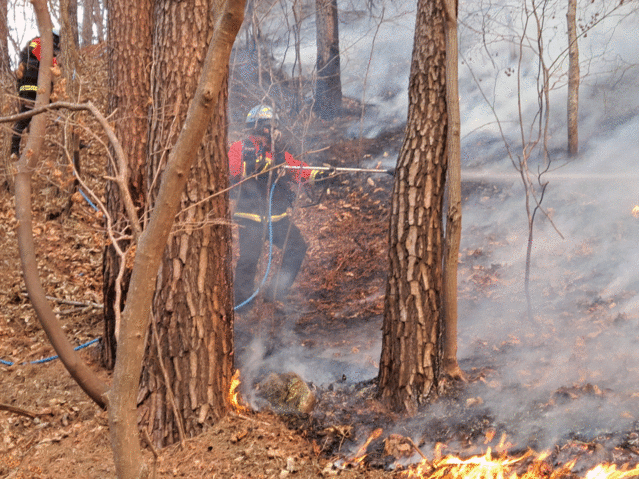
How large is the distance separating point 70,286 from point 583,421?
6.01m

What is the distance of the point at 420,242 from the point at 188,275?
1.90 meters

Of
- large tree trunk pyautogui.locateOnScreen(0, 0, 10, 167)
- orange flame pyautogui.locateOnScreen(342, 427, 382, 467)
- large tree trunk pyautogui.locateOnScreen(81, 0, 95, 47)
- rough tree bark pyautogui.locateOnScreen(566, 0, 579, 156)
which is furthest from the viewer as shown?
large tree trunk pyautogui.locateOnScreen(81, 0, 95, 47)

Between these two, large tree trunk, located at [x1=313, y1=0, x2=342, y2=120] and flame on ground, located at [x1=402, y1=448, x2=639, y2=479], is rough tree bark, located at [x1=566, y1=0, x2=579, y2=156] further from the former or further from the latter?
flame on ground, located at [x1=402, y1=448, x2=639, y2=479]

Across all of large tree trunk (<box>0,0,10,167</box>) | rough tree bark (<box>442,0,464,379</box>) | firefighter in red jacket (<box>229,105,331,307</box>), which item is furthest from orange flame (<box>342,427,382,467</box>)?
large tree trunk (<box>0,0,10,167</box>)

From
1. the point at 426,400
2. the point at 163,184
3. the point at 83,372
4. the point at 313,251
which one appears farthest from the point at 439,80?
the point at 313,251

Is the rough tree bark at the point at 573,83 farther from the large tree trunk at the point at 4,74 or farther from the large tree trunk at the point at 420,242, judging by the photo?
the large tree trunk at the point at 4,74

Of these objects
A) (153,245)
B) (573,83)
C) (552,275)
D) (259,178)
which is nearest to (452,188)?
(153,245)

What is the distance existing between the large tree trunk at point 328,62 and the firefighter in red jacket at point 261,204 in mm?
5497

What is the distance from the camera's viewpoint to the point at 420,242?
420cm

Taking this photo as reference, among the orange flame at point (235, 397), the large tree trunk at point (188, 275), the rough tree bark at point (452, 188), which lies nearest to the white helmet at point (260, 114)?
the large tree trunk at point (188, 275)

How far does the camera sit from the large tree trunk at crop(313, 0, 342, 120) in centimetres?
1252

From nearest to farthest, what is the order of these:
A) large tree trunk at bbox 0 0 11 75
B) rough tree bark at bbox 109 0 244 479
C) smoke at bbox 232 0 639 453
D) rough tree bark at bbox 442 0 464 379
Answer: rough tree bark at bbox 109 0 244 479 → smoke at bbox 232 0 639 453 → rough tree bark at bbox 442 0 464 379 → large tree trunk at bbox 0 0 11 75

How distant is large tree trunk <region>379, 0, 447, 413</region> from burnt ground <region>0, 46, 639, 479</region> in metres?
0.31

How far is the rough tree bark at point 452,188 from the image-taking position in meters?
4.09
